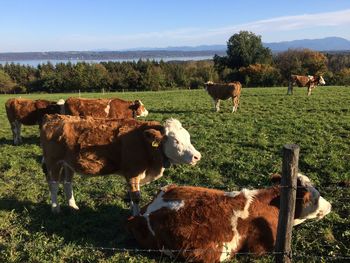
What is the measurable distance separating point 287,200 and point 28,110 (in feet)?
36.6

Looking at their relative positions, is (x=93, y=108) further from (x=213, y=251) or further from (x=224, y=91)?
(x=213, y=251)

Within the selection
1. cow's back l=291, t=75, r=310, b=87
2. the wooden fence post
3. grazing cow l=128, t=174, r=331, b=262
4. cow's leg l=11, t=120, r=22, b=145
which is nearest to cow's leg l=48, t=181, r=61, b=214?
grazing cow l=128, t=174, r=331, b=262

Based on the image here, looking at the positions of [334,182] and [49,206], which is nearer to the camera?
[49,206]

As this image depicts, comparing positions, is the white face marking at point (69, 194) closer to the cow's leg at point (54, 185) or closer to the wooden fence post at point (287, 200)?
the cow's leg at point (54, 185)

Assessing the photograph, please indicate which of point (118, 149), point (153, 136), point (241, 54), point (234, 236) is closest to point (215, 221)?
point (234, 236)

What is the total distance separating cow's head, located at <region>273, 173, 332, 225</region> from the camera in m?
5.29

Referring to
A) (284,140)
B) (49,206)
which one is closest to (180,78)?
(284,140)

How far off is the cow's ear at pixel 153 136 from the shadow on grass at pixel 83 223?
4.28 ft

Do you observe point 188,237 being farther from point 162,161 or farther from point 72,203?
point 72,203

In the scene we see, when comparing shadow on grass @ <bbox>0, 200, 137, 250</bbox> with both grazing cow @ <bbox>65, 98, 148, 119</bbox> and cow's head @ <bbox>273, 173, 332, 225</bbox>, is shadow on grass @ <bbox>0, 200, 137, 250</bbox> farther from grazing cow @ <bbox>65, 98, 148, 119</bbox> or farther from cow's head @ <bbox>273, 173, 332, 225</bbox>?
grazing cow @ <bbox>65, 98, 148, 119</bbox>

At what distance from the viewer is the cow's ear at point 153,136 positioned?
6082 mm

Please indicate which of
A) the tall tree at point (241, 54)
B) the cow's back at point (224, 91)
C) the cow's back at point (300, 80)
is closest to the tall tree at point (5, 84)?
the tall tree at point (241, 54)

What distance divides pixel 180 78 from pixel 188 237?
6517cm

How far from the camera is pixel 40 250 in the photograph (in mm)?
5328
